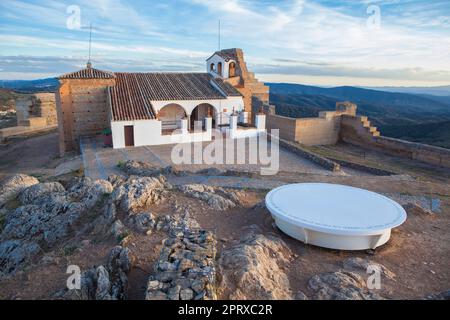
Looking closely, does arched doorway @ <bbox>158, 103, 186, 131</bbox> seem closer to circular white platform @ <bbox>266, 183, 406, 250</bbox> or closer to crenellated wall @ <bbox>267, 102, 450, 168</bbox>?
crenellated wall @ <bbox>267, 102, 450, 168</bbox>

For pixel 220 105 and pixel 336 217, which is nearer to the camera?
pixel 336 217

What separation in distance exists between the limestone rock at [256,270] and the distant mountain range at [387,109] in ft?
131

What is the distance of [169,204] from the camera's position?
351 inches

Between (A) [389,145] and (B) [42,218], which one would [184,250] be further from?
(A) [389,145]

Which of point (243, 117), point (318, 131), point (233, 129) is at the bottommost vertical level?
point (318, 131)

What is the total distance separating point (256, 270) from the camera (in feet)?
17.5

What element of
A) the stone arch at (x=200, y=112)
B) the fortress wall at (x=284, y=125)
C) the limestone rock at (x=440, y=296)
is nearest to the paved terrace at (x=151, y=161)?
the stone arch at (x=200, y=112)

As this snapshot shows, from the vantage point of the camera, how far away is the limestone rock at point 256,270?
16.1 feet

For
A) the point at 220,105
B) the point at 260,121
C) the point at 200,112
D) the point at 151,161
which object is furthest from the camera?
the point at 200,112

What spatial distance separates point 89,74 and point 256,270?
19.3 m

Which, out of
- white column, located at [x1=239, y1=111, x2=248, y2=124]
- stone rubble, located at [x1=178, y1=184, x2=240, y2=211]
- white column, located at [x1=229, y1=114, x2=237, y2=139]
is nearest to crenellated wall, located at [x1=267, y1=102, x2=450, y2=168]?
white column, located at [x1=239, y1=111, x2=248, y2=124]

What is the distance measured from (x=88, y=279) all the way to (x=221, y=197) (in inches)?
185

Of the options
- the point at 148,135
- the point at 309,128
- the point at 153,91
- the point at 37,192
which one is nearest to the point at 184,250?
the point at 37,192

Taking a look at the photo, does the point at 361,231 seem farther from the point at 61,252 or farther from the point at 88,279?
the point at 61,252
